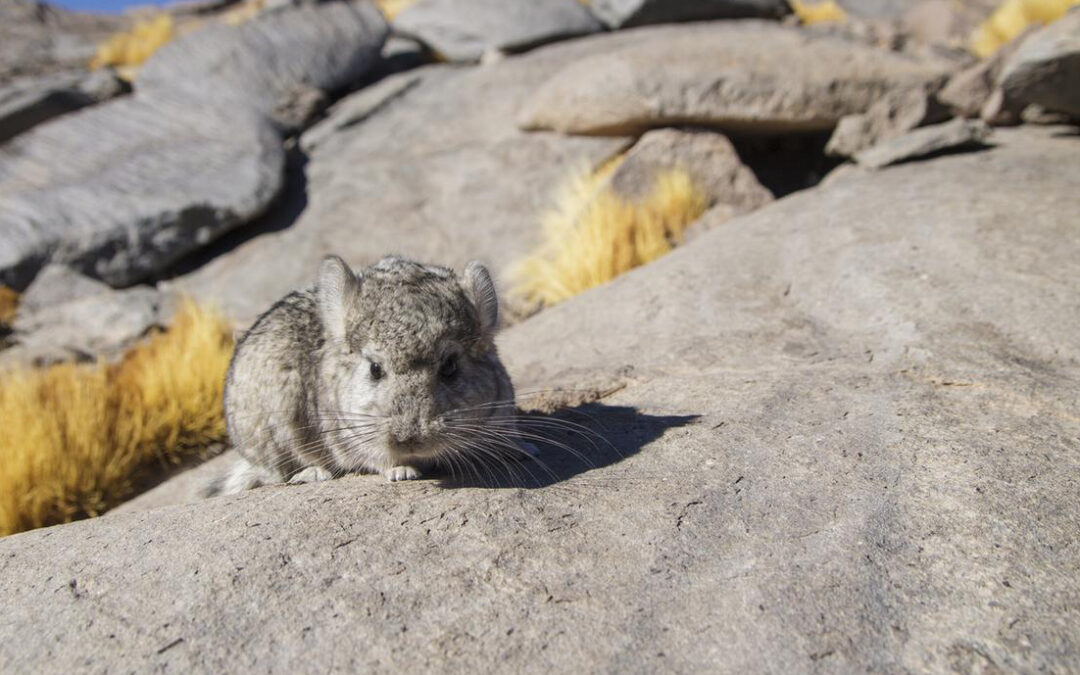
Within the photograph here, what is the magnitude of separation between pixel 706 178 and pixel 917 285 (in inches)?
181

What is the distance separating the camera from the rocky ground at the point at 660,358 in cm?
285

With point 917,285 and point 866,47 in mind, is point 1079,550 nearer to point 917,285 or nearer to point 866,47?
point 917,285

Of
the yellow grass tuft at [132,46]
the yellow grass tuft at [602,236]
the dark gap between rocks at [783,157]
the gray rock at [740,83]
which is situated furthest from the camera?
the yellow grass tuft at [132,46]

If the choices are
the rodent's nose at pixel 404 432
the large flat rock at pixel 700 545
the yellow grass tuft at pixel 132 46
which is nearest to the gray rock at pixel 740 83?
the large flat rock at pixel 700 545

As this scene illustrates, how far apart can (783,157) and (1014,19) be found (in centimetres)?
558

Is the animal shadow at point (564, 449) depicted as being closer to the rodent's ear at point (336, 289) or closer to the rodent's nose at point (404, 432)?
the rodent's nose at point (404, 432)

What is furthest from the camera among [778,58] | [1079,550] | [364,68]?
[364,68]

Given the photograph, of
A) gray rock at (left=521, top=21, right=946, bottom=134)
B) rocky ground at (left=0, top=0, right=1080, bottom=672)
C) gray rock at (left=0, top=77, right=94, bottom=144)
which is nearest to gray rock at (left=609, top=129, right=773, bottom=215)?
rocky ground at (left=0, top=0, right=1080, bottom=672)

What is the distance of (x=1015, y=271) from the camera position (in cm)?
557

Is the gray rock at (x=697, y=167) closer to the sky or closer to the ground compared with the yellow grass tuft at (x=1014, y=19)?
closer to the ground

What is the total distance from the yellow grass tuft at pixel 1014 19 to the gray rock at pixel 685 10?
3125 millimetres

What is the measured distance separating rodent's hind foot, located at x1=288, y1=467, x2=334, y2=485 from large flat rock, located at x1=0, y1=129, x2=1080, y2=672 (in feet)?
1.32

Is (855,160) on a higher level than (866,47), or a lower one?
lower

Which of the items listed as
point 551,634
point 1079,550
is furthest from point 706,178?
point 551,634
